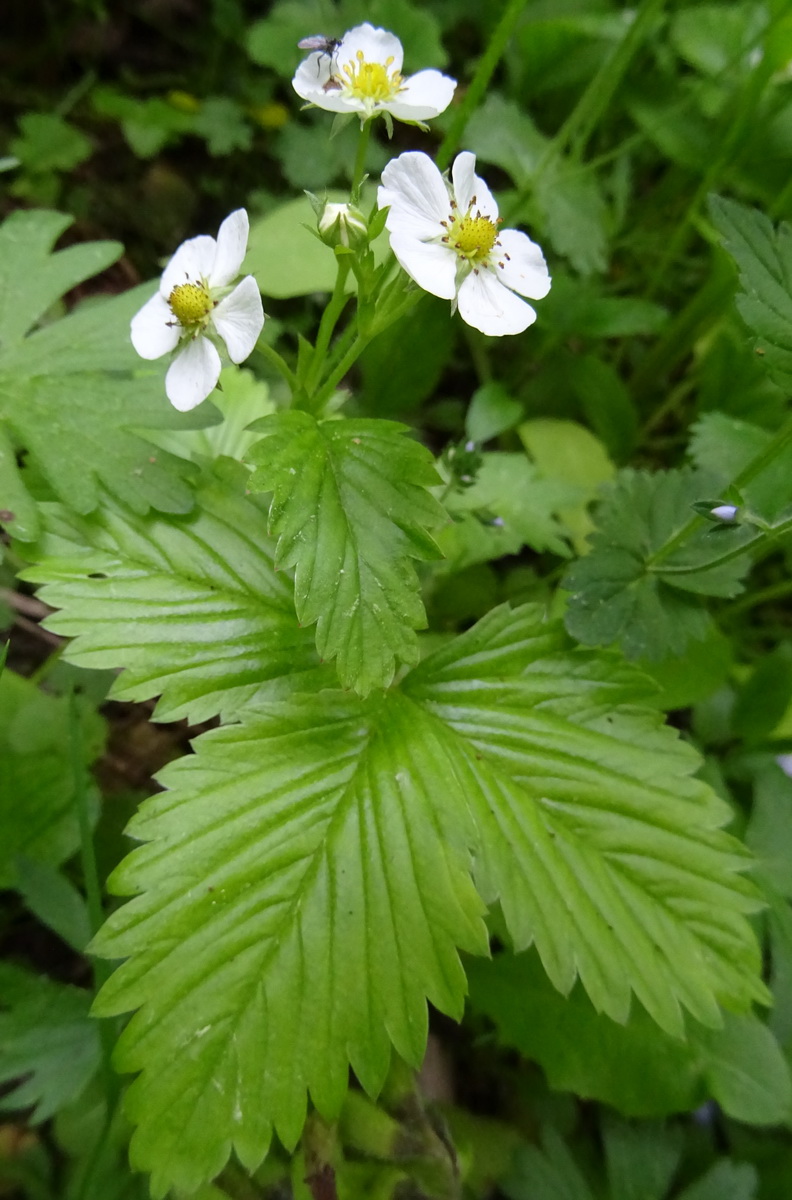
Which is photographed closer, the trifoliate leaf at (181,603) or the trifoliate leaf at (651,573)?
the trifoliate leaf at (181,603)

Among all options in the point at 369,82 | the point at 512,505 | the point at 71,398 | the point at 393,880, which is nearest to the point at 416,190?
the point at 369,82

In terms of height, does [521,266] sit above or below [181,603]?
above

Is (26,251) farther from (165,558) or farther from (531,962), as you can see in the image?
(531,962)

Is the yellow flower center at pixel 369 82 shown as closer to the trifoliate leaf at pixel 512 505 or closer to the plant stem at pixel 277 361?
the plant stem at pixel 277 361

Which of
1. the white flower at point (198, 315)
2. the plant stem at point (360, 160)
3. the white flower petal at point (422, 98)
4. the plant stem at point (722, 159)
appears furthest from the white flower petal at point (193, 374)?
the plant stem at point (722, 159)

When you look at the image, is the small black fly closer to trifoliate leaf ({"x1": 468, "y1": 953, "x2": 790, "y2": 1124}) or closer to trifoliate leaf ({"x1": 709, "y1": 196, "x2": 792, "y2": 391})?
trifoliate leaf ({"x1": 709, "y1": 196, "x2": 792, "y2": 391})

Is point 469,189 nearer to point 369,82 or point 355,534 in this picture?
point 369,82

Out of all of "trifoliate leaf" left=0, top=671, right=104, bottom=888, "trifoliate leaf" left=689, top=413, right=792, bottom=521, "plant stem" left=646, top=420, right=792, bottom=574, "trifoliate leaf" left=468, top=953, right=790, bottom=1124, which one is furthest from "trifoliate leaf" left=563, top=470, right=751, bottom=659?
"trifoliate leaf" left=0, top=671, right=104, bottom=888
